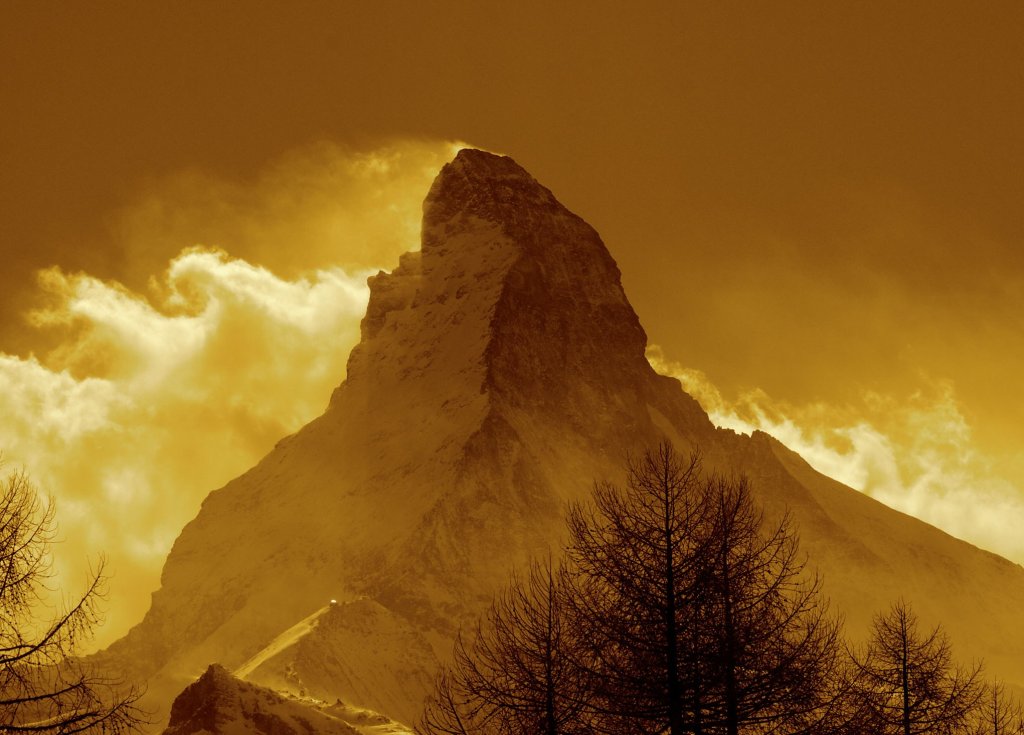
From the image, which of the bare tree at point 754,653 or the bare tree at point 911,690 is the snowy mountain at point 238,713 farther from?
the bare tree at point 754,653

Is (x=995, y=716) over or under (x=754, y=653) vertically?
over

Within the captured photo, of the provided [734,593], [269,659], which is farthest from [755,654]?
[269,659]

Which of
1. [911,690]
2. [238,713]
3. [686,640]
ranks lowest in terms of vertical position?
[686,640]

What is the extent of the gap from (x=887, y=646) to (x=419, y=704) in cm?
15532

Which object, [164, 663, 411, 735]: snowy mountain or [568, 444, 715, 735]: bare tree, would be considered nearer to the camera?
[568, 444, 715, 735]: bare tree

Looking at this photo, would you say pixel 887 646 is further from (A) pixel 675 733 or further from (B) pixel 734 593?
(A) pixel 675 733

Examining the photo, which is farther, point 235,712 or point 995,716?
point 235,712

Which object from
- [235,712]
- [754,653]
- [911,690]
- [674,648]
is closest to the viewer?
[674,648]

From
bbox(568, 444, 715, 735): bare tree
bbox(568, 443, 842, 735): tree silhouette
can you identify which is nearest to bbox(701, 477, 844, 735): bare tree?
bbox(568, 443, 842, 735): tree silhouette

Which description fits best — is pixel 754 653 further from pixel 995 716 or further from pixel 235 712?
pixel 235 712

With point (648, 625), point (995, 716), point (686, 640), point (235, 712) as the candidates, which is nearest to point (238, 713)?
point (235, 712)

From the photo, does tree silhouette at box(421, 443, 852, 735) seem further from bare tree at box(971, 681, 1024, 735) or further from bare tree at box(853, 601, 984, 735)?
bare tree at box(971, 681, 1024, 735)

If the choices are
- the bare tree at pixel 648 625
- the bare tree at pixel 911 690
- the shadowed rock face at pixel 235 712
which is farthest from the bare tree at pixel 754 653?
the shadowed rock face at pixel 235 712

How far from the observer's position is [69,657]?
703 inches
